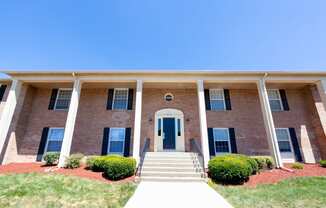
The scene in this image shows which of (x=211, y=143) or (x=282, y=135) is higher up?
(x=282, y=135)

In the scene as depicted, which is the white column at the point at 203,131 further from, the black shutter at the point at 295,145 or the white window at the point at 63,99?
the white window at the point at 63,99

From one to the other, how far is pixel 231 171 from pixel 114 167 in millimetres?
4862

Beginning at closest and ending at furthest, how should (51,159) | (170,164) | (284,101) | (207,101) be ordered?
(170,164), (51,159), (284,101), (207,101)

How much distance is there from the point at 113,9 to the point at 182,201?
31.6 feet

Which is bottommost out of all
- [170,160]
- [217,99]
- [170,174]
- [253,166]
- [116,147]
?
[170,174]

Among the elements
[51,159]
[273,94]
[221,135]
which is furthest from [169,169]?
[273,94]

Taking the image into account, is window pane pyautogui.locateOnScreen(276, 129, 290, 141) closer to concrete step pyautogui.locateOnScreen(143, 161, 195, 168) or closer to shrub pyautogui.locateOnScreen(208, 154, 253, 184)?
shrub pyautogui.locateOnScreen(208, 154, 253, 184)

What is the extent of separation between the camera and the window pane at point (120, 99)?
1183cm

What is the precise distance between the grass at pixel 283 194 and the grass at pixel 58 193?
3.30 meters

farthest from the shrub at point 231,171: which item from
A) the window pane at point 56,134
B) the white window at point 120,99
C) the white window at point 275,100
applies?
the window pane at point 56,134

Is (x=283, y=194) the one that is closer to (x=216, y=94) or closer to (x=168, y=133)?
(x=168, y=133)

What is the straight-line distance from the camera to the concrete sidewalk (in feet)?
13.8

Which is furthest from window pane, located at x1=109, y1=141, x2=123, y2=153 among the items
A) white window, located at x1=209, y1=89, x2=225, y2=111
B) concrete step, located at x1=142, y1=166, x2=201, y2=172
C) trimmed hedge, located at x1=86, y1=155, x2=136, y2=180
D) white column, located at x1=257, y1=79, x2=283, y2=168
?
white column, located at x1=257, y1=79, x2=283, y2=168

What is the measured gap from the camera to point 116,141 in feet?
36.3
